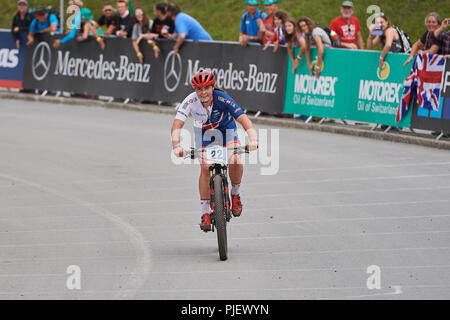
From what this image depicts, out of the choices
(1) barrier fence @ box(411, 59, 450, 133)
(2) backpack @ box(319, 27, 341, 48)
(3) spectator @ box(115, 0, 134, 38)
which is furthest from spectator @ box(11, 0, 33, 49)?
(1) barrier fence @ box(411, 59, 450, 133)

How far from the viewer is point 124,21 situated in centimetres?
2327

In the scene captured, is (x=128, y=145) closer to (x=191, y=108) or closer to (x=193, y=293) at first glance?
(x=191, y=108)

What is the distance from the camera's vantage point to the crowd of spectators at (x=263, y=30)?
17.5 meters

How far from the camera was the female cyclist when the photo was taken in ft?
30.8

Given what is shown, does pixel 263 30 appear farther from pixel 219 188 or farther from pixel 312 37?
pixel 219 188

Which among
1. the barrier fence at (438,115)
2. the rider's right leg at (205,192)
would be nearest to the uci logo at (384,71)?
the barrier fence at (438,115)

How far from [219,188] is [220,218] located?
0.32 meters

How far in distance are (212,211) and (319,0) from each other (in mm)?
23454

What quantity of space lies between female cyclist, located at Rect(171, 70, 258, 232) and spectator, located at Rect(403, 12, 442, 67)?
7.79 meters

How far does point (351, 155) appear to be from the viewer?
15789 millimetres

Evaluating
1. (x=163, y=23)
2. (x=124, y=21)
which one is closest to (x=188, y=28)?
(x=163, y=23)

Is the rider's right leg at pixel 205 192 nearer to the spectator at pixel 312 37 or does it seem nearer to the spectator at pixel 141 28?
the spectator at pixel 312 37

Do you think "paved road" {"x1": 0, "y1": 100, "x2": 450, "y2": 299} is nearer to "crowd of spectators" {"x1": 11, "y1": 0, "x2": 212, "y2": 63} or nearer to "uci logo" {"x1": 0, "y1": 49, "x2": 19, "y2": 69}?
"crowd of spectators" {"x1": 11, "y1": 0, "x2": 212, "y2": 63}
